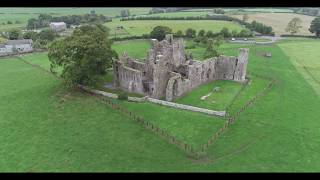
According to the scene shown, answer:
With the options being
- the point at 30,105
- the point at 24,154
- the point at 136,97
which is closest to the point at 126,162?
the point at 24,154

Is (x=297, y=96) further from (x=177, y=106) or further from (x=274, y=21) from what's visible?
(x=274, y=21)

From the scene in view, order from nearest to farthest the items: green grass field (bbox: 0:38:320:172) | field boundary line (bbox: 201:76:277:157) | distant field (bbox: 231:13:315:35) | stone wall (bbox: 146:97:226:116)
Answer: green grass field (bbox: 0:38:320:172)
field boundary line (bbox: 201:76:277:157)
stone wall (bbox: 146:97:226:116)
distant field (bbox: 231:13:315:35)

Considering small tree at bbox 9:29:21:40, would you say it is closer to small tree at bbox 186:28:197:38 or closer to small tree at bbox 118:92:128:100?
small tree at bbox 186:28:197:38

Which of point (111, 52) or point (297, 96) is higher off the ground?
point (111, 52)

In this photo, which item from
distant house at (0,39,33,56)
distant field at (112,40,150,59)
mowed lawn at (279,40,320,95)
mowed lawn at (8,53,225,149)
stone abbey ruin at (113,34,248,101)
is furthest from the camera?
distant house at (0,39,33,56)

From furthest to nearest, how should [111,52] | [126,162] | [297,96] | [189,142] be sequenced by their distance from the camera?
[111,52] → [297,96] → [189,142] → [126,162]

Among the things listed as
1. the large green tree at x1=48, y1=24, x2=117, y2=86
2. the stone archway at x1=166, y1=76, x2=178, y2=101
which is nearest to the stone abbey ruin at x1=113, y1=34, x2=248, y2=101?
the stone archway at x1=166, y1=76, x2=178, y2=101
